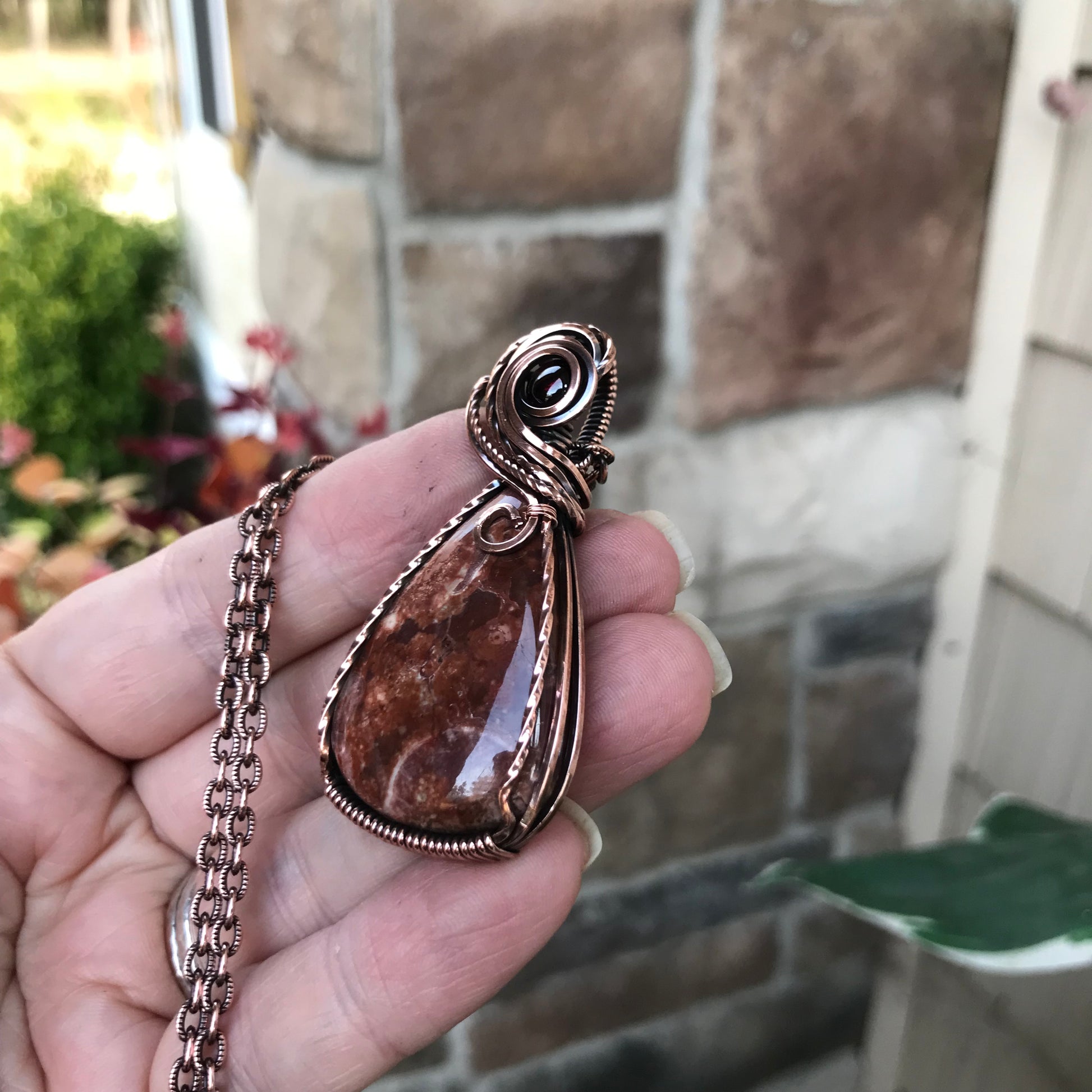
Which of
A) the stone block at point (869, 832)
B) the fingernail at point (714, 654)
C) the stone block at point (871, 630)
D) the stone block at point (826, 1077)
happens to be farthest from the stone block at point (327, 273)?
the stone block at point (826, 1077)

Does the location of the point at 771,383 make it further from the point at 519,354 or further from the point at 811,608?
the point at 519,354

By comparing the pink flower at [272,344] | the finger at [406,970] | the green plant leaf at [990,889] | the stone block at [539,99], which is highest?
the stone block at [539,99]

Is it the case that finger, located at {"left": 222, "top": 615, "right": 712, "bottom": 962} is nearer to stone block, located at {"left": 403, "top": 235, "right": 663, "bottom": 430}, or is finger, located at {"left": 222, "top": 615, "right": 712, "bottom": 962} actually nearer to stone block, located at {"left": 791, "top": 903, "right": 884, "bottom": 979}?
stone block, located at {"left": 403, "top": 235, "right": 663, "bottom": 430}

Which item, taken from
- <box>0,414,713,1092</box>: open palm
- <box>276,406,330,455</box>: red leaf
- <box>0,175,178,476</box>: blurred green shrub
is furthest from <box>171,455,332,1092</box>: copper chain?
<box>0,175,178,476</box>: blurred green shrub

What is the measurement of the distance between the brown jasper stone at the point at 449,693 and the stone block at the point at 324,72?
0.47 m

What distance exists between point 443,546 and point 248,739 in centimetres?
25

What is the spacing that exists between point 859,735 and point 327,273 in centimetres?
102

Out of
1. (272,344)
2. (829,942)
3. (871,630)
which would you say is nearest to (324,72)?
(272,344)

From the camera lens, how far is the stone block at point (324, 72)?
1.02 meters

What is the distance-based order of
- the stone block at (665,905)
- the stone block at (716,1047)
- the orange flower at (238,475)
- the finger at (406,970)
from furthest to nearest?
the stone block at (716,1047) < the stone block at (665,905) < the orange flower at (238,475) < the finger at (406,970)

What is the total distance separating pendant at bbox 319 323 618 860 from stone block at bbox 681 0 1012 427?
0.36 m

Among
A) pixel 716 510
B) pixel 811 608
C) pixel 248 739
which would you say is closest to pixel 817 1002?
pixel 811 608

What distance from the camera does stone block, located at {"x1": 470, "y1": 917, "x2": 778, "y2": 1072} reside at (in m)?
1.49

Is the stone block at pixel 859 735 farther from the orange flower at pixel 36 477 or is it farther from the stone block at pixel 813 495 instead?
the orange flower at pixel 36 477
